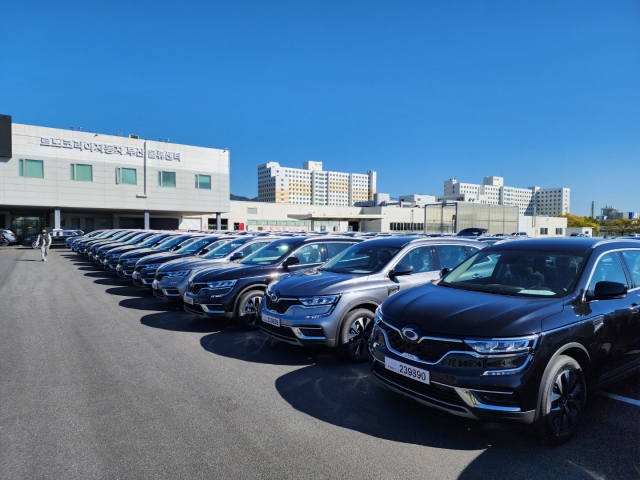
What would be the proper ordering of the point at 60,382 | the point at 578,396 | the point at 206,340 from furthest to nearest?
the point at 206,340, the point at 60,382, the point at 578,396

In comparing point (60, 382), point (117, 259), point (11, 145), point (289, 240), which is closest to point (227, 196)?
point (11, 145)

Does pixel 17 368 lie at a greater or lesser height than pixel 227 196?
lesser

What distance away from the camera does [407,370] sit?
3566 mm

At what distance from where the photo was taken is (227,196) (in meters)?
47.5

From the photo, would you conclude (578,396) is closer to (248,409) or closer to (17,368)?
(248,409)

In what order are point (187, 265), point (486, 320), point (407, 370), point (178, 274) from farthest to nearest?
point (187, 265) → point (178, 274) → point (407, 370) → point (486, 320)

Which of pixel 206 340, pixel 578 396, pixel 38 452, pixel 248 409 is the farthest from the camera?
pixel 206 340

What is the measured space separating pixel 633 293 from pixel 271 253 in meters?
5.84

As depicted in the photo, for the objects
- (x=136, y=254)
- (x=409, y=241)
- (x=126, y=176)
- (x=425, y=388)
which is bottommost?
(x=425, y=388)

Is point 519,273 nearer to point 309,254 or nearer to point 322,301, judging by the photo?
point 322,301

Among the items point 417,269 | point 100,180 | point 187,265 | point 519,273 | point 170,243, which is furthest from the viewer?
point 100,180

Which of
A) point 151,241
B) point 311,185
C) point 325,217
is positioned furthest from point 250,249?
point 311,185

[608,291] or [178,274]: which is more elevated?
[608,291]

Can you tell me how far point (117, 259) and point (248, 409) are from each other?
496 inches
